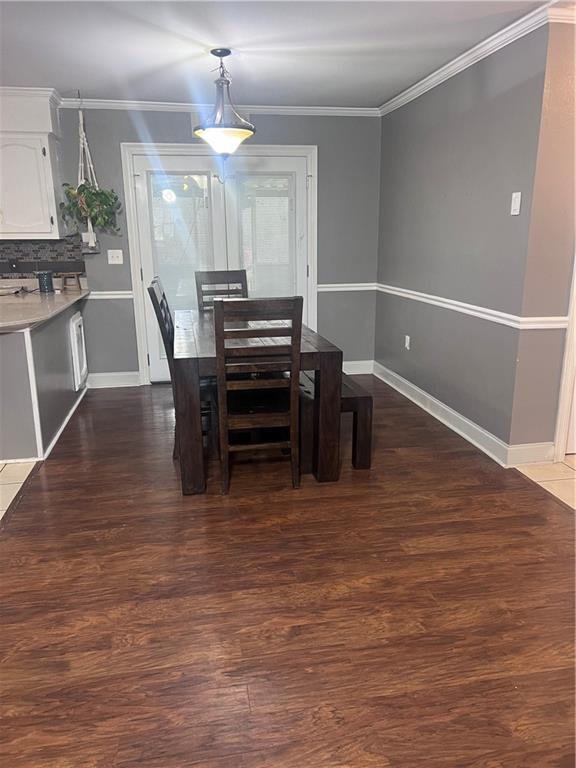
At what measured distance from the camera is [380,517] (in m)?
2.67

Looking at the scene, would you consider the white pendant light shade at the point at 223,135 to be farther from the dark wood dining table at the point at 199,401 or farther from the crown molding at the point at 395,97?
the crown molding at the point at 395,97

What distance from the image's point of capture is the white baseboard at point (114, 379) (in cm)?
495

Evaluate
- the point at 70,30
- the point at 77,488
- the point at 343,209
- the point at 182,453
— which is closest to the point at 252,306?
the point at 182,453

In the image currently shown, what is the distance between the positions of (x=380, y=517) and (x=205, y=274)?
2531mm

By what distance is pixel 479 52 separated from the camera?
3170 millimetres

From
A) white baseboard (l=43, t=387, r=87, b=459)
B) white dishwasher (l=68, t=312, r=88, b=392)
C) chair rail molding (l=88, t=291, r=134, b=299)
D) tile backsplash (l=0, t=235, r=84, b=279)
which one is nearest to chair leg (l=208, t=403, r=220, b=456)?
white baseboard (l=43, t=387, r=87, b=459)

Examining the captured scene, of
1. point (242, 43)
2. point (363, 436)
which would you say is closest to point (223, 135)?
point (242, 43)

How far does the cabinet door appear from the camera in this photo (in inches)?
163

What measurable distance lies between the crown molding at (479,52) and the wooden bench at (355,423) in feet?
6.73

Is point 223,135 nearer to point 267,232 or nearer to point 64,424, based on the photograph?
point 267,232

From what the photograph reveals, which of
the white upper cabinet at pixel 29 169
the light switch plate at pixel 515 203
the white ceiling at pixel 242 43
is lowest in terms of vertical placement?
the light switch plate at pixel 515 203

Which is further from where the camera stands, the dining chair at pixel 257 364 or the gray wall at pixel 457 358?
the gray wall at pixel 457 358

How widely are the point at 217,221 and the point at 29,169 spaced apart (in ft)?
4.98

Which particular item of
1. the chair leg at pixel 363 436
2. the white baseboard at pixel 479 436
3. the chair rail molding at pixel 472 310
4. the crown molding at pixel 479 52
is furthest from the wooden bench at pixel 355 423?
the crown molding at pixel 479 52
